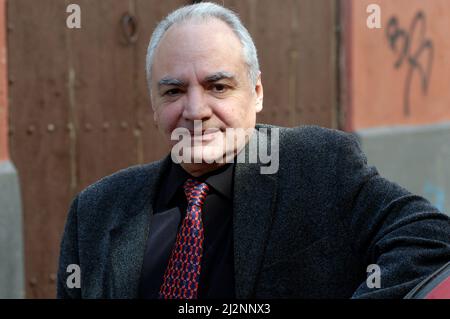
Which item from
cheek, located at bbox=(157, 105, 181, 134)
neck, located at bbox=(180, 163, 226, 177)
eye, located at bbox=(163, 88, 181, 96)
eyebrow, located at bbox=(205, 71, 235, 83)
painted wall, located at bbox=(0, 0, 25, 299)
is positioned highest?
eyebrow, located at bbox=(205, 71, 235, 83)

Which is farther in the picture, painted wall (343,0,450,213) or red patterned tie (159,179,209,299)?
painted wall (343,0,450,213)

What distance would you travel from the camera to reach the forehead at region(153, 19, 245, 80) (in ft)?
7.14

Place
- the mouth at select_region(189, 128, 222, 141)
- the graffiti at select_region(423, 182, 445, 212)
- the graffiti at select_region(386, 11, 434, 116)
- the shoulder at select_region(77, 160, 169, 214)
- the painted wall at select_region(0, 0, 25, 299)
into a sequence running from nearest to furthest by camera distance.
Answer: the mouth at select_region(189, 128, 222, 141), the shoulder at select_region(77, 160, 169, 214), the painted wall at select_region(0, 0, 25, 299), the graffiti at select_region(386, 11, 434, 116), the graffiti at select_region(423, 182, 445, 212)

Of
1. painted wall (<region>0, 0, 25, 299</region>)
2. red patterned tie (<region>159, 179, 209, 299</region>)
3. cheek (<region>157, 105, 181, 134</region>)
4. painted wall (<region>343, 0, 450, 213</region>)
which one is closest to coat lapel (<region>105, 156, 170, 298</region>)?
red patterned tie (<region>159, 179, 209, 299</region>)

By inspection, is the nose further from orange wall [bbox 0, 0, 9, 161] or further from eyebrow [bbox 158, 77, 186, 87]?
orange wall [bbox 0, 0, 9, 161]

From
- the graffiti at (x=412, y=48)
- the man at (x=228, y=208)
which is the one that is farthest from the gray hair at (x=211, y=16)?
the graffiti at (x=412, y=48)

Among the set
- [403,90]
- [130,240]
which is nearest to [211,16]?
[130,240]

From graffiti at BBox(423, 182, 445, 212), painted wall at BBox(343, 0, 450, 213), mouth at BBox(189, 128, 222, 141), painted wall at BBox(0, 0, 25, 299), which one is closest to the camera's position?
mouth at BBox(189, 128, 222, 141)

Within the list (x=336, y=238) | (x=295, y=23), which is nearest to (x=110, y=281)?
(x=336, y=238)

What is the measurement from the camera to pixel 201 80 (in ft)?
7.11

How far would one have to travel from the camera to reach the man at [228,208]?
2.09 metres

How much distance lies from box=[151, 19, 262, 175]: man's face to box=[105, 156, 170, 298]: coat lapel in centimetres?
22

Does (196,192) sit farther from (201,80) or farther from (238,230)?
(201,80)
